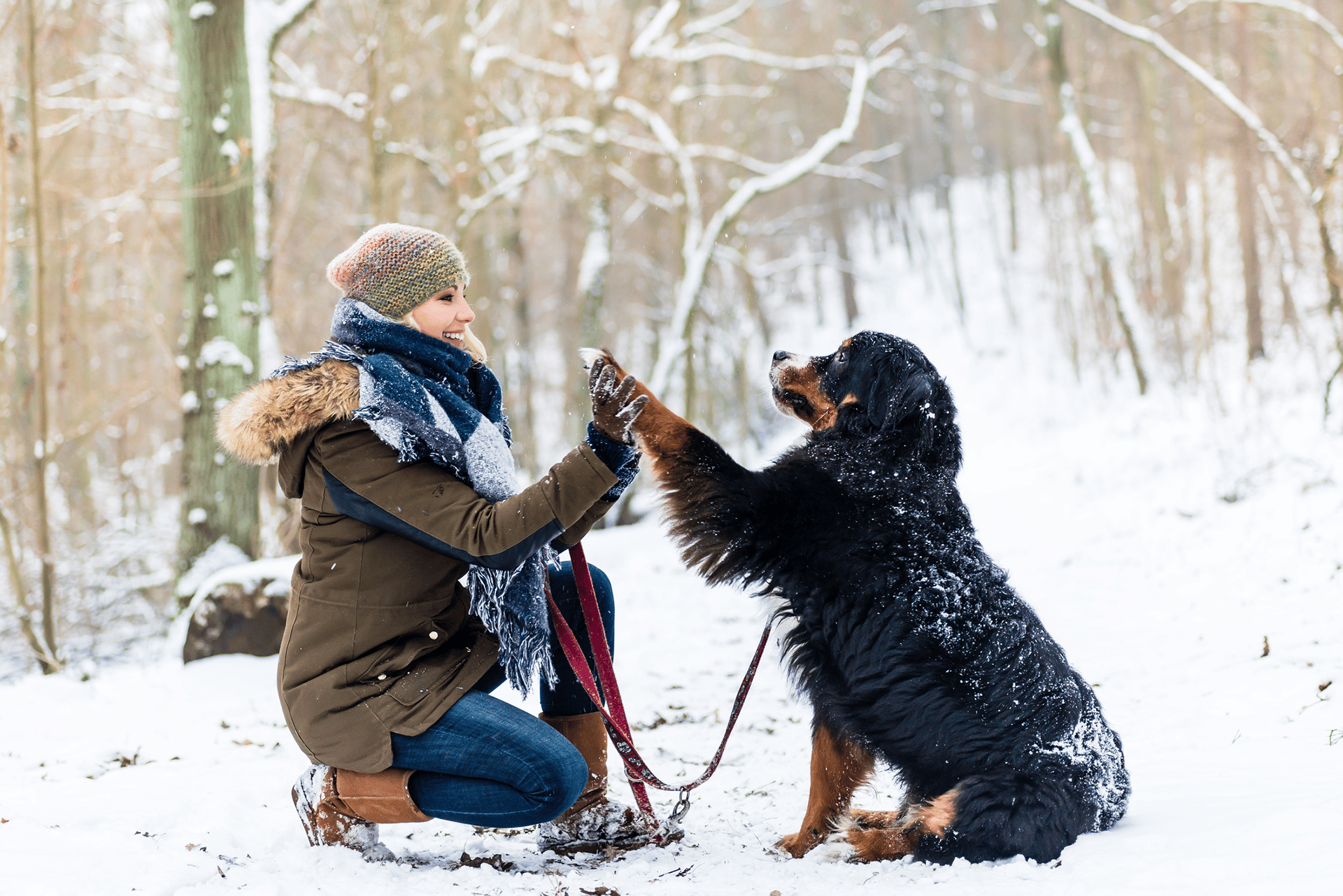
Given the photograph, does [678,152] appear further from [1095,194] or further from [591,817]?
[591,817]

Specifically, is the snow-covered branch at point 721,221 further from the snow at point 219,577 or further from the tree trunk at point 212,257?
the snow at point 219,577

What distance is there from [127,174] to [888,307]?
2289cm

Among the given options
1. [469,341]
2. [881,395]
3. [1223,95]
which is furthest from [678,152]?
[469,341]

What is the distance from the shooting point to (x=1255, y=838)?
6.60 feet

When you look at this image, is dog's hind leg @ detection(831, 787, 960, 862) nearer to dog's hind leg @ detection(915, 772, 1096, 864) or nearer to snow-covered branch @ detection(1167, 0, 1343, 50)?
dog's hind leg @ detection(915, 772, 1096, 864)

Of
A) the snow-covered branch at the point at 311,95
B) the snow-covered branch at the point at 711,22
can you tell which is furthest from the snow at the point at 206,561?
the snow-covered branch at the point at 711,22

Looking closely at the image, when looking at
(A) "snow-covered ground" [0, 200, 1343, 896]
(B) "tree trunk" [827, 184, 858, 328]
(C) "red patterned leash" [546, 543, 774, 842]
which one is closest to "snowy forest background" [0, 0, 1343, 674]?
(A) "snow-covered ground" [0, 200, 1343, 896]

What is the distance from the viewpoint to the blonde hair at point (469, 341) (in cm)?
228

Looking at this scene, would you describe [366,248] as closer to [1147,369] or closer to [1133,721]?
[1133,721]

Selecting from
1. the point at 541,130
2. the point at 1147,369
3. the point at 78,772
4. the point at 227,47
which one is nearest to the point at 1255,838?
the point at 78,772

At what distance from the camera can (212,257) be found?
5574 millimetres

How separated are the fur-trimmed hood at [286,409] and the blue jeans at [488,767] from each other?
2.49ft

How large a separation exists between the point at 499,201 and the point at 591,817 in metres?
11.0

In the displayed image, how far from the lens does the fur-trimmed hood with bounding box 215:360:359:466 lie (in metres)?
2.04
